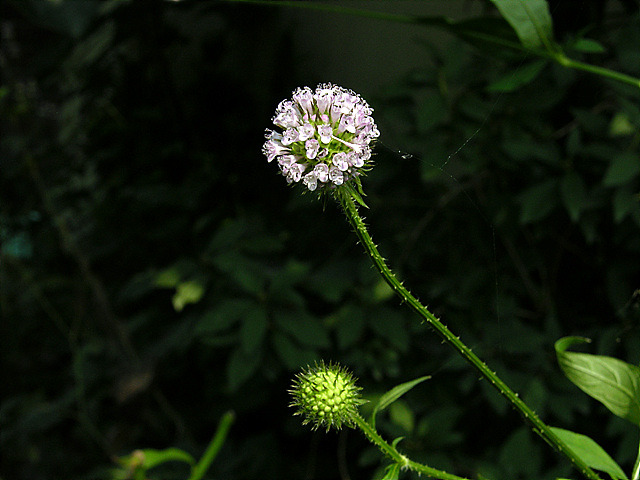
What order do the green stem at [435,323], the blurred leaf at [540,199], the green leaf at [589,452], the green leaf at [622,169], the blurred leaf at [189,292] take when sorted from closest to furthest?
the green stem at [435,323] < the green leaf at [589,452] < the green leaf at [622,169] < the blurred leaf at [540,199] < the blurred leaf at [189,292]

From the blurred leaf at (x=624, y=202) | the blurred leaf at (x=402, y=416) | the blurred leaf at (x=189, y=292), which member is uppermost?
the blurred leaf at (x=624, y=202)

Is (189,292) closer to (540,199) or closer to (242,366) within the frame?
(242,366)

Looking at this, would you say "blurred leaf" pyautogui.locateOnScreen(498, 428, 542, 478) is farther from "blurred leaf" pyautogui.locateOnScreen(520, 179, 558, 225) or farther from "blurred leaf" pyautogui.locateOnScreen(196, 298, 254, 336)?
"blurred leaf" pyautogui.locateOnScreen(196, 298, 254, 336)

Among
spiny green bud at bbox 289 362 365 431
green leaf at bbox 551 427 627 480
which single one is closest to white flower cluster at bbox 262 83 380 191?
spiny green bud at bbox 289 362 365 431

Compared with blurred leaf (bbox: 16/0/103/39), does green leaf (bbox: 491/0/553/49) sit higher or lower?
lower

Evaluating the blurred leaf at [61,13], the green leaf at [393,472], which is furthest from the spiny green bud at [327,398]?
the blurred leaf at [61,13]

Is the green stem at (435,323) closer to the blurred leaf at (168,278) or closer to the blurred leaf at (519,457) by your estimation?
the blurred leaf at (519,457)

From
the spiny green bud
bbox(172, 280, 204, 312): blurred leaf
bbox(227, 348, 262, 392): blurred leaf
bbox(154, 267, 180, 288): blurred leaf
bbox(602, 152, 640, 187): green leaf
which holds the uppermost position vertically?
bbox(602, 152, 640, 187): green leaf
